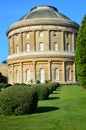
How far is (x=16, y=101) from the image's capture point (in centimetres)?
1620

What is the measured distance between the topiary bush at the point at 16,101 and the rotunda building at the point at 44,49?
187ft

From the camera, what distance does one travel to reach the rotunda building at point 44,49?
74.8 metres

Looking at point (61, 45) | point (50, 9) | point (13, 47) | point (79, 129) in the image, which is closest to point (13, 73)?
point (13, 47)

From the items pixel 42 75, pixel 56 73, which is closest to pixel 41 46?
pixel 42 75

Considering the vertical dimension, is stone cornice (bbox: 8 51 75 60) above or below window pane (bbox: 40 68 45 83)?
above

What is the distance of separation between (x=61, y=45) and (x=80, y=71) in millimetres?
53570

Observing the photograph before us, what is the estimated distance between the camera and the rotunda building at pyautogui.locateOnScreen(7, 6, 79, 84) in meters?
74.8

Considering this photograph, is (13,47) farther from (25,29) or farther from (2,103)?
(2,103)

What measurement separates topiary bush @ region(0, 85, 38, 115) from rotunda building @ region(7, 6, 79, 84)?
56.9 m

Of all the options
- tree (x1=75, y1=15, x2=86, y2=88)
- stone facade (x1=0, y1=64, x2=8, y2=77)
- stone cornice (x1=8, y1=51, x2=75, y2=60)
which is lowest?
tree (x1=75, y1=15, x2=86, y2=88)

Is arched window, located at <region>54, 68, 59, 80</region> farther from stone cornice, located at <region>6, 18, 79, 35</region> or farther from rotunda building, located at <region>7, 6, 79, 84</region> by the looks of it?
stone cornice, located at <region>6, 18, 79, 35</region>

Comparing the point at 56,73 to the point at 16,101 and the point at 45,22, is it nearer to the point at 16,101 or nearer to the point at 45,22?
the point at 45,22

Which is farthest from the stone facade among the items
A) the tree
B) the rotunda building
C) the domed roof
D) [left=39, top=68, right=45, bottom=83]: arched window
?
the tree

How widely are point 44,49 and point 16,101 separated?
59.5 metres
